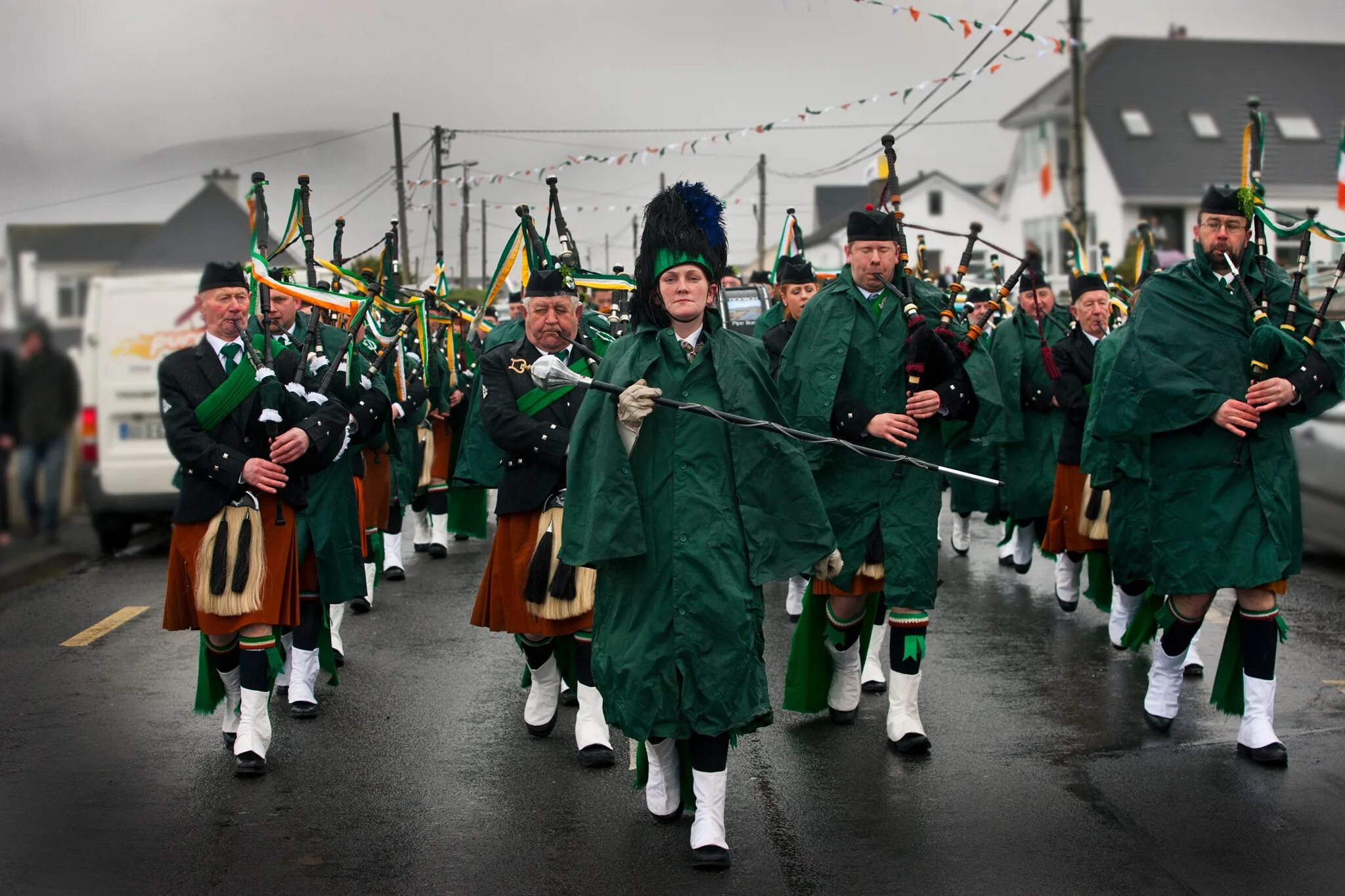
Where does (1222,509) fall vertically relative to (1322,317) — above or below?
below

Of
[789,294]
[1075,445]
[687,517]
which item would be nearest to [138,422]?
[789,294]

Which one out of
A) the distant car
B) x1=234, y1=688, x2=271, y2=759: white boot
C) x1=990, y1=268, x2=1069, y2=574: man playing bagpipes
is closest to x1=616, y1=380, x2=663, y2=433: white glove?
x1=234, y1=688, x2=271, y2=759: white boot

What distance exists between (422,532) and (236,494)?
7.11 metres

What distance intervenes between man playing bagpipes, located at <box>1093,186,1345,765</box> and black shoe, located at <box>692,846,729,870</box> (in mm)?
2358

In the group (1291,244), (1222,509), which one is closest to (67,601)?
(1222,509)

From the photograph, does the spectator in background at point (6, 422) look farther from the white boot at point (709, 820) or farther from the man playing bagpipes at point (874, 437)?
the man playing bagpipes at point (874, 437)

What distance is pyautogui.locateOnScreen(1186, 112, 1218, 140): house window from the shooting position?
1861 inches

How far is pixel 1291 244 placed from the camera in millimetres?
43500

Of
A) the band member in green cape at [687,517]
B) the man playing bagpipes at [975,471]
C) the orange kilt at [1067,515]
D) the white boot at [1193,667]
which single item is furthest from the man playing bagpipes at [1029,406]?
the band member in green cape at [687,517]

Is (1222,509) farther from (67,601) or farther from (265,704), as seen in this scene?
(67,601)

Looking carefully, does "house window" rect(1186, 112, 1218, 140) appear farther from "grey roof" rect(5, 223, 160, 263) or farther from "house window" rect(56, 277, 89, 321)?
"house window" rect(56, 277, 89, 321)

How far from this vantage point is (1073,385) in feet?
31.2

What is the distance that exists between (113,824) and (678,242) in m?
2.83

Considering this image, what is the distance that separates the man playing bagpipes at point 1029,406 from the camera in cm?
1052
